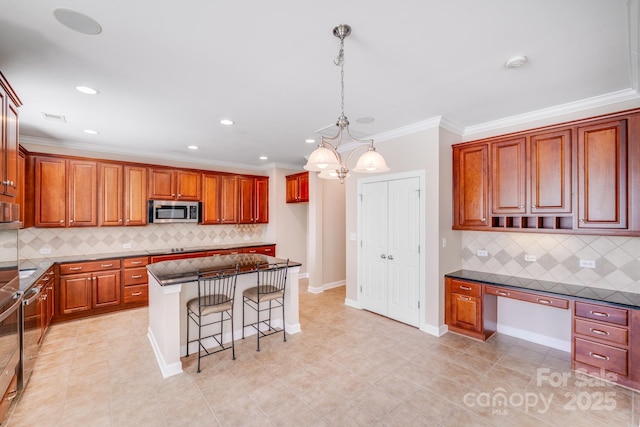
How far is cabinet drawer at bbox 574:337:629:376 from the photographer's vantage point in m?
2.57

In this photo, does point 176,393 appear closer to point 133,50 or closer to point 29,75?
point 133,50

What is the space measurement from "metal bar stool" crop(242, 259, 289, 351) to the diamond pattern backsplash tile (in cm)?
259

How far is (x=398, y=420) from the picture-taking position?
2193 mm

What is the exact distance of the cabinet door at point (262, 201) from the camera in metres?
6.52

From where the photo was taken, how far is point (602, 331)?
2664 millimetres

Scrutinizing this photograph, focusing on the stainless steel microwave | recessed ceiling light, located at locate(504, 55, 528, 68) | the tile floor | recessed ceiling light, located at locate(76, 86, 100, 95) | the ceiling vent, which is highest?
recessed ceiling light, located at locate(504, 55, 528, 68)

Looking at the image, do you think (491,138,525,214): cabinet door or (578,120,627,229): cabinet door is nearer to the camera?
(578,120,627,229): cabinet door

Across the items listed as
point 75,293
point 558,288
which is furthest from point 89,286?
point 558,288

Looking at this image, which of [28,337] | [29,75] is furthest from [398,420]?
[29,75]

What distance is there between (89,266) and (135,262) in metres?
0.59

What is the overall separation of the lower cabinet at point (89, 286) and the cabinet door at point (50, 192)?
2.52 feet

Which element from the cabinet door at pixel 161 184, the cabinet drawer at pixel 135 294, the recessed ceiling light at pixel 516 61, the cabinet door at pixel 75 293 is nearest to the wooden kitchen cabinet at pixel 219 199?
the cabinet door at pixel 161 184

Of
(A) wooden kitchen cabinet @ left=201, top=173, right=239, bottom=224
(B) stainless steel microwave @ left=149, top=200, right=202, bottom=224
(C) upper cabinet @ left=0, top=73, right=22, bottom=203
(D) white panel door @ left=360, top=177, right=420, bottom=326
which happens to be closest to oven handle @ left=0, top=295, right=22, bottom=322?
(C) upper cabinet @ left=0, top=73, right=22, bottom=203

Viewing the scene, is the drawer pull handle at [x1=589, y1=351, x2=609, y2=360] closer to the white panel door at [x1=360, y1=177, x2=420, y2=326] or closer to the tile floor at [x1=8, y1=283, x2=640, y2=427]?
the tile floor at [x1=8, y1=283, x2=640, y2=427]
